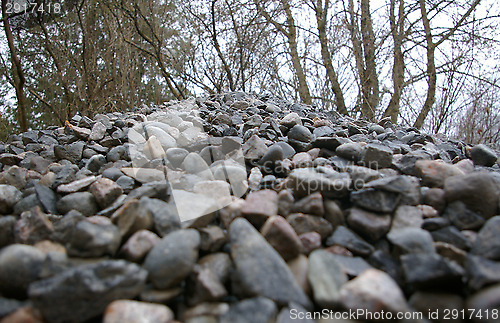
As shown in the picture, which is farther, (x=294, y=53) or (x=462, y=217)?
(x=294, y=53)

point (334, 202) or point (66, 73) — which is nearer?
point (334, 202)

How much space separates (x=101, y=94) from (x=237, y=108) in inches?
99.0

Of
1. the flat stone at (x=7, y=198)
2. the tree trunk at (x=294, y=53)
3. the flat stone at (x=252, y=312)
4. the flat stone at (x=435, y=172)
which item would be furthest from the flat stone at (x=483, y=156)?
the tree trunk at (x=294, y=53)

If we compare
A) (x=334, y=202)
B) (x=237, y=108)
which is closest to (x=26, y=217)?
(x=334, y=202)

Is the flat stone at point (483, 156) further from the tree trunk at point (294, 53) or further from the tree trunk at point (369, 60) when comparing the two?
the tree trunk at point (294, 53)

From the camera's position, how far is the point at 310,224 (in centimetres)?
93

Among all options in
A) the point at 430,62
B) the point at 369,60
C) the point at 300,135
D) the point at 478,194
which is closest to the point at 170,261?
the point at 478,194

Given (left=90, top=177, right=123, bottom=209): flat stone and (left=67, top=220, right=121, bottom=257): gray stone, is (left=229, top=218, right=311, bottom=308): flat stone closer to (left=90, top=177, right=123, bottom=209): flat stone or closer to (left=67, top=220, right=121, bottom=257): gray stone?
(left=67, top=220, right=121, bottom=257): gray stone

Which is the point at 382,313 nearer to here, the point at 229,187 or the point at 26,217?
the point at 229,187

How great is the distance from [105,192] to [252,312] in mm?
730

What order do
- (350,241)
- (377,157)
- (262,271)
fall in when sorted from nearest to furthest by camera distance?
1. (262,271)
2. (350,241)
3. (377,157)

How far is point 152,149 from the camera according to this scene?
1.46 meters

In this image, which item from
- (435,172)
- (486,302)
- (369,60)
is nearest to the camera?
(486,302)

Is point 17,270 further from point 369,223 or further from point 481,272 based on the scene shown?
point 481,272
